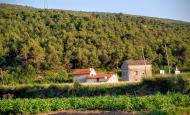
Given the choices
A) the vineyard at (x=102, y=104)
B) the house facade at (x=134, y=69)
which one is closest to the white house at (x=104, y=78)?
the house facade at (x=134, y=69)

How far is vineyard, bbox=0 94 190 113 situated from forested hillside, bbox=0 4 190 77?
29625 millimetres

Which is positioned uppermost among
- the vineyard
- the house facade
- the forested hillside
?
the forested hillside

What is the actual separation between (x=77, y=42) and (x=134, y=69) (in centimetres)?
1424

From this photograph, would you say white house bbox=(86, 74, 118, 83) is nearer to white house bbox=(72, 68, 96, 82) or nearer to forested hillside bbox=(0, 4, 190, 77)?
white house bbox=(72, 68, 96, 82)

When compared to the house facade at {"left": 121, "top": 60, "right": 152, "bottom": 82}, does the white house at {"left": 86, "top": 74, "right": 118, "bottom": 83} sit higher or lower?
lower

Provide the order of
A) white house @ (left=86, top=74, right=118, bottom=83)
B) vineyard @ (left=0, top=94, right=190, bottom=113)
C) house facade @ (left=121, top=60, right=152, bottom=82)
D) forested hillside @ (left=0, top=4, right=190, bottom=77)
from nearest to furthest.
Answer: vineyard @ (left=0, top=94, right=190, bottom=113) → white house @ (left=86, top=74, right=118, bottom=83) → house facade @ (left=121, top=60, right=152, bottom=82) → forested hillside @ (left=0, top=4, right=190, bottom=77)

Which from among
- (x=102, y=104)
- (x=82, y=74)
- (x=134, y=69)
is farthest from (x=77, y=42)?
(x=102, y=104)

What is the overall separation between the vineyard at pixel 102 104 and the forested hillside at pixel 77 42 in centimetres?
2963

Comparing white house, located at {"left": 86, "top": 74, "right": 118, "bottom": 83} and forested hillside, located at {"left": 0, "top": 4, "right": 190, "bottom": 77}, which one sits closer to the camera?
white house, located at {"left": 86, "top": 74, "right": 118, "bottom": 83}

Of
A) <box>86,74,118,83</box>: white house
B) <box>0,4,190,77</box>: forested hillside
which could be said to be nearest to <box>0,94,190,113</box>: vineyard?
<box>86,74,118,83</box>: white house

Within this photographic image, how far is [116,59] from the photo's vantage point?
220 feet

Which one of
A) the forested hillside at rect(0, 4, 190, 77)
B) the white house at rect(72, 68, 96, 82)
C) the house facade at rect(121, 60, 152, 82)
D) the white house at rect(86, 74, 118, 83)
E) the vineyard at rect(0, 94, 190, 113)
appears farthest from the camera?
the forested hillside at rect(0, 4, 190, 77)

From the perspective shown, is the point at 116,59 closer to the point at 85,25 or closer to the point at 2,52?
A: the point at 85,25

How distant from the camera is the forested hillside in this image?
62594 mm
